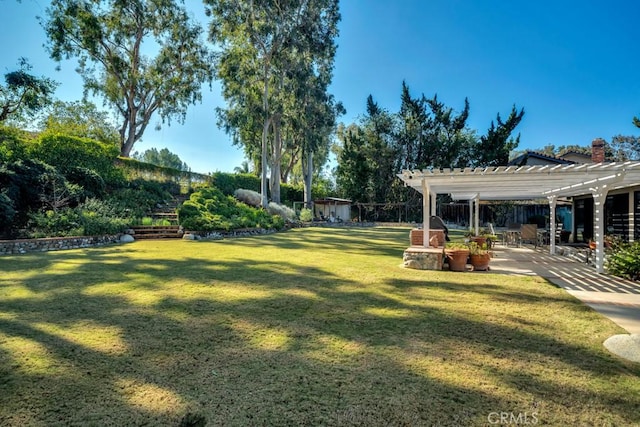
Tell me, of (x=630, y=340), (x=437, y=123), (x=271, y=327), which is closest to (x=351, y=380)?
(x=271, y=327)

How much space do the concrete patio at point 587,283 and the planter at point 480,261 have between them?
0.22 meters

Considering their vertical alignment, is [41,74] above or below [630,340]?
above

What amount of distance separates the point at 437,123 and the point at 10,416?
110ft

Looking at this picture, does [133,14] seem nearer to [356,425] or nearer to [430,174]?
[430,174]

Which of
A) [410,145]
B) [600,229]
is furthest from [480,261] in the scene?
[410,145]

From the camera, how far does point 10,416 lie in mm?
2047

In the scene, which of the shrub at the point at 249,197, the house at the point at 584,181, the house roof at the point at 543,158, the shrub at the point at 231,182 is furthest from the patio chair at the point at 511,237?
the shrub at the point at 231,182

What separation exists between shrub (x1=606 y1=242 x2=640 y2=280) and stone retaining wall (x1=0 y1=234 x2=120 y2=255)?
553 inches

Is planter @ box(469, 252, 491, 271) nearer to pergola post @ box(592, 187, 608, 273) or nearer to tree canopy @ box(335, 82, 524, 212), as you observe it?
pergola post @ box(592, 187, 608, 273)

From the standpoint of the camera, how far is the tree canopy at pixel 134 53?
22297 millimetres

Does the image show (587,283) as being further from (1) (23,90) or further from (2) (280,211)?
(1) (23,90)

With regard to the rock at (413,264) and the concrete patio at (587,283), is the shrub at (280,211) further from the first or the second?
the rock at (413,264)

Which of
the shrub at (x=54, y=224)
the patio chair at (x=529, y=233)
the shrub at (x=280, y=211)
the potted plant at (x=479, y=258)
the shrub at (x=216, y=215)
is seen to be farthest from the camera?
the shrub at (x=280, y=211)

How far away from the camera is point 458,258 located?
7.35m
